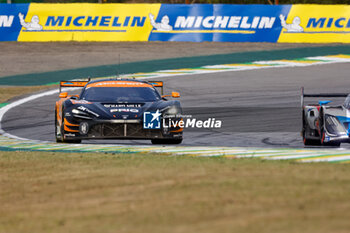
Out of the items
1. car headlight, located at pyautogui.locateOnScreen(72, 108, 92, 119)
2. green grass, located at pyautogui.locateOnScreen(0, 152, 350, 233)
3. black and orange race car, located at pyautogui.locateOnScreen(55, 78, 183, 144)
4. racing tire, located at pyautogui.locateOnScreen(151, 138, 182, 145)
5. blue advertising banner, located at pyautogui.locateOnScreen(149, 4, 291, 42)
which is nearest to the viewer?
green grass, located at pyautogui.locateOnScreen(0, 152, 350, 233)

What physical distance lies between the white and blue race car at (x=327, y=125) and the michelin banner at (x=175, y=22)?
17.2 meters

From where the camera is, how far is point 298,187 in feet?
24.0

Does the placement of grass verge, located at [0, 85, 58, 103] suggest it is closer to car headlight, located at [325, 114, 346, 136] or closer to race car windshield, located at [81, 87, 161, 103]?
race car windshield, located at [81, 87, 161, 103]

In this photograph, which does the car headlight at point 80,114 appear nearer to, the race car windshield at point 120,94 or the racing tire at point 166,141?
the race car windshield at point 120,94

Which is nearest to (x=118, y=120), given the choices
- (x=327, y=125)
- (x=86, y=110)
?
(x=86, y=110)

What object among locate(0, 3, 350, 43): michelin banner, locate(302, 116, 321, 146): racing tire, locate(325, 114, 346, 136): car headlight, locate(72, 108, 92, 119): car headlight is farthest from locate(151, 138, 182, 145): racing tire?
locate(0, 3, 350, 43): michelin banner

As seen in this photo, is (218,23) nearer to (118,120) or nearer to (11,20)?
(11,20)

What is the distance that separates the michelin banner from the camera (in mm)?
30500

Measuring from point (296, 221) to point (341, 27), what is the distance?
25.5 meters

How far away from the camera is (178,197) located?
7164 millimetres

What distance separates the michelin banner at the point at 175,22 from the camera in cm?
3050

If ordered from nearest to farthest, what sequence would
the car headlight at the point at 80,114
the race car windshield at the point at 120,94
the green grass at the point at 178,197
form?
the green grass at the point at 178,197 → the car headlight at the point at 80,114 → the race car windshield at the point at 120,94

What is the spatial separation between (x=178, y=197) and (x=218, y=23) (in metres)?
24.9

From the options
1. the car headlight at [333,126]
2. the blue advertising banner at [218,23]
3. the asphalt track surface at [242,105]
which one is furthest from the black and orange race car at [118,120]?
the blue advertising banner at [218,23]
